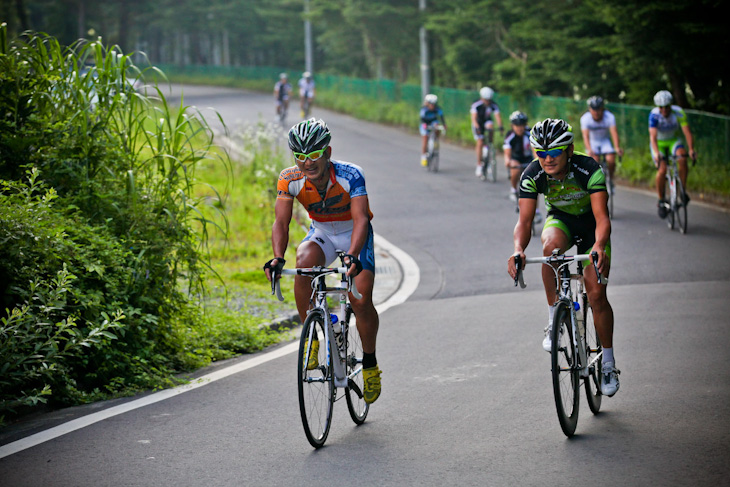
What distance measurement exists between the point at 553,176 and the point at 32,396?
3.93 meters

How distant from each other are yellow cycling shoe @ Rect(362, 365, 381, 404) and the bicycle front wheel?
0.46 meters

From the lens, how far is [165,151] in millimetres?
8562

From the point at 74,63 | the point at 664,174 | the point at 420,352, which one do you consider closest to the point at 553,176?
the point at 420,352

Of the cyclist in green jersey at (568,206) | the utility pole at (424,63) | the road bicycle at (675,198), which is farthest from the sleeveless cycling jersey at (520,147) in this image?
the utility pole at (424,63)

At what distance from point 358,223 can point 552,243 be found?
138 centimetres

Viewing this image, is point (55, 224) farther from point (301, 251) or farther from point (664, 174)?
point (664, 174)

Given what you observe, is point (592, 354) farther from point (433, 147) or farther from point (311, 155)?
point (433, 147)

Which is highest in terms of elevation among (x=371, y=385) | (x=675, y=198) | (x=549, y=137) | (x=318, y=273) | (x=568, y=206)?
(x=549, y=137)

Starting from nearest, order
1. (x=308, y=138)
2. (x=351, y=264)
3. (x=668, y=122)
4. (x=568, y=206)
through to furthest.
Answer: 1. (x=351, y=264)
2. (x=308, y=138)
3. (x=568, y=206)
4. (x=668, y=122)

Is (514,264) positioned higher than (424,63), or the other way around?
(424,63)

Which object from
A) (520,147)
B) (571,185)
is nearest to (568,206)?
(571,185)

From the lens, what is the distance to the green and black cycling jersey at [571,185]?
656cm

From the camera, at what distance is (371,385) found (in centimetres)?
672

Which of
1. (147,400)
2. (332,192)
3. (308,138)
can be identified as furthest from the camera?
(147,400)
